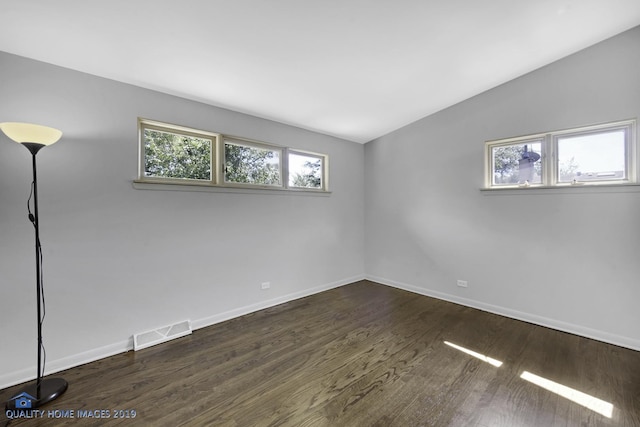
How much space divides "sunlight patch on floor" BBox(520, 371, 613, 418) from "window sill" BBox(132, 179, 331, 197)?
3.09 metres

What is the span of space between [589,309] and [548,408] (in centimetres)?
164

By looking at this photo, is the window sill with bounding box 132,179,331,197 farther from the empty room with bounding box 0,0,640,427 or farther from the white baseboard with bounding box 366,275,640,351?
the white baseboard with bounding box 366,275,640,351

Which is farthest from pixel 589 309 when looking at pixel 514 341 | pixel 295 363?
pixel 295 363

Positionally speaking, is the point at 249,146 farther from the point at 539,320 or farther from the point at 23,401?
the point at 539,320

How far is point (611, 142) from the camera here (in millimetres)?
2578

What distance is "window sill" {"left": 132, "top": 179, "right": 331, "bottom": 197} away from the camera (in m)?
2.50

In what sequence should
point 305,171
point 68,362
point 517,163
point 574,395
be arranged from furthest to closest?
point 305,171 → point 517,163 → point 68,362 → point 574,395

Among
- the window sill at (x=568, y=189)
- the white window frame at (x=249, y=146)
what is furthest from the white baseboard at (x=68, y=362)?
the window sill at (x=568, y=189)

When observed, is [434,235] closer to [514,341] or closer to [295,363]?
[514,341]

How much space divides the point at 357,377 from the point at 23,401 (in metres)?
2.28

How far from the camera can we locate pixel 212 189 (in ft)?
9.61

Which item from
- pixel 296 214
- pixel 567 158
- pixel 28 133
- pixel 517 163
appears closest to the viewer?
pixel 28 133

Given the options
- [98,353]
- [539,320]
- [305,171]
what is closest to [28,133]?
[98,353]

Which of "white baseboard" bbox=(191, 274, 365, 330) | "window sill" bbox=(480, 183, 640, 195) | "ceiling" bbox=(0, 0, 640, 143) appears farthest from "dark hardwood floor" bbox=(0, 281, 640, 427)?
"ceiling" bbox=(0, 0, 640, 143)
